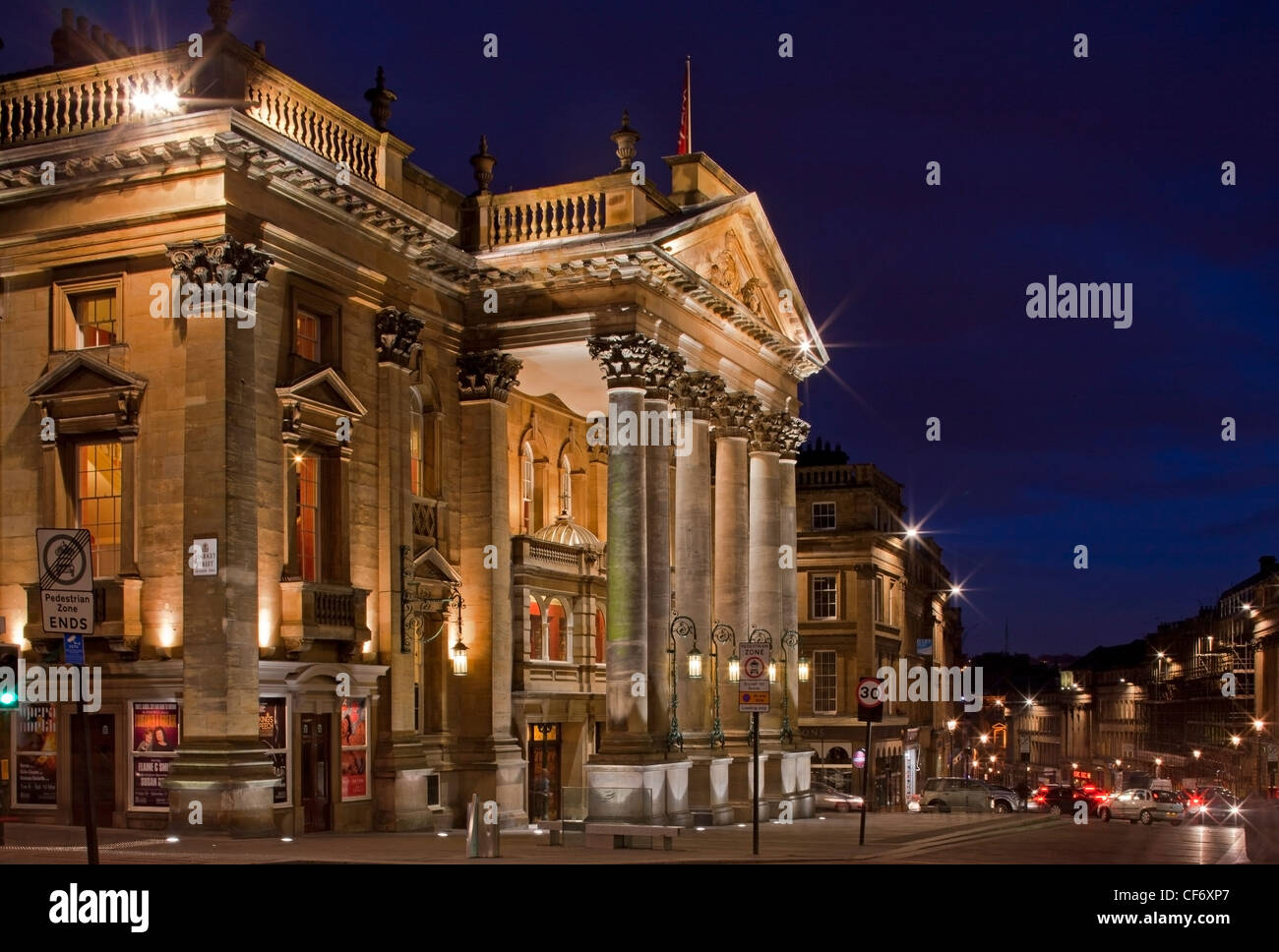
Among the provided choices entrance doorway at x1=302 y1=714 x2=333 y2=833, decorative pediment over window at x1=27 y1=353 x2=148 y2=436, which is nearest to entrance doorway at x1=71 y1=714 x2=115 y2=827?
entrance doorway at x1=302 y1=714 x2=333 y2=833

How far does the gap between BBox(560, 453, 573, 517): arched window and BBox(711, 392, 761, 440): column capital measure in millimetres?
4367

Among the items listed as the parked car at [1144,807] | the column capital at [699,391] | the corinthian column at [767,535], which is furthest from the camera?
the parked car at [1144,807]

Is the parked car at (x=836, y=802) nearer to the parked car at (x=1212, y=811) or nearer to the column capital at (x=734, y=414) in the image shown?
the parked car at (x=1212, y=811)

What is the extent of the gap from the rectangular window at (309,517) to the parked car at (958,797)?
29010 millimetres

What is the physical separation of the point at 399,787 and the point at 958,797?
26375 millimetres

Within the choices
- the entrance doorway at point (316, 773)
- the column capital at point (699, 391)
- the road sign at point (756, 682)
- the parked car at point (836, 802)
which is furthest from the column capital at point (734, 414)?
the parked car at point (836, 802)

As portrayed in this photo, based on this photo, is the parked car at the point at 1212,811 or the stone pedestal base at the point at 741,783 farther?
the parked car at the point at 1212,811

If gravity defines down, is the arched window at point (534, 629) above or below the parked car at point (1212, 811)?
above

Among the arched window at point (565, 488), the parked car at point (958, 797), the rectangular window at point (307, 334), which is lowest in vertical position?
the parked car at point (958, 797)

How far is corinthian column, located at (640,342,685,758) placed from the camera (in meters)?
37.2

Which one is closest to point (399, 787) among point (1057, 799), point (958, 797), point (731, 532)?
point (731, 532)

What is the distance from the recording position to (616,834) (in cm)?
3048

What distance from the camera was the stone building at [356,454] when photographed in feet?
94.4
